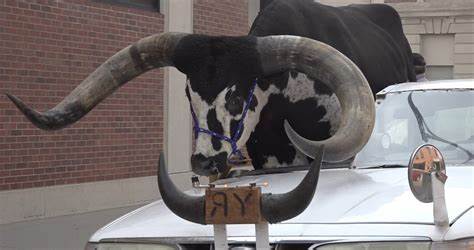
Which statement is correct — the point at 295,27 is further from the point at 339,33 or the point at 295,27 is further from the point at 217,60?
the point at 217,60

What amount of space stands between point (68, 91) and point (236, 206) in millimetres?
8311

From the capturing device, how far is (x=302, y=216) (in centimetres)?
363

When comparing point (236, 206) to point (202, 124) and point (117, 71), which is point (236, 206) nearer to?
point (202, 124)

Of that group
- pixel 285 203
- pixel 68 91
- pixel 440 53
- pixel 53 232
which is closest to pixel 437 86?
pixel 285 203

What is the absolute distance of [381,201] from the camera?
12.0 ft

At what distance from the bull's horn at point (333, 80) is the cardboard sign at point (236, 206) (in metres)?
0.99

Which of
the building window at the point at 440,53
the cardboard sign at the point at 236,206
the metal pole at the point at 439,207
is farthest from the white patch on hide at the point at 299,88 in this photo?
the building window at the point at 440,53

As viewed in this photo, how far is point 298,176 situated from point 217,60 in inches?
50.1

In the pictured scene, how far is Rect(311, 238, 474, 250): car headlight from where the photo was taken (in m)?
3.21

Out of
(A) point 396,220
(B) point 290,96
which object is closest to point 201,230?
(A) point 396,220

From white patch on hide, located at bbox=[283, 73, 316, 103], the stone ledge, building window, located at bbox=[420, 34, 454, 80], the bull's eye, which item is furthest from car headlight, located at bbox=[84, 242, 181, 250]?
building window, located at bbox=[420, 34, 454, 80]

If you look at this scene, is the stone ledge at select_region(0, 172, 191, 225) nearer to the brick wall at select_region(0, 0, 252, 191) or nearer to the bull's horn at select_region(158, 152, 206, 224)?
the brick wall at select_region(0, 0, 252, 191)

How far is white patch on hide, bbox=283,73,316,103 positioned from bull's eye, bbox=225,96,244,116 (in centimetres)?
71

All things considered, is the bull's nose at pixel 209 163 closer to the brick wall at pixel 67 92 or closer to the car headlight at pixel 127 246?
the car headlight at pixel 127 246
